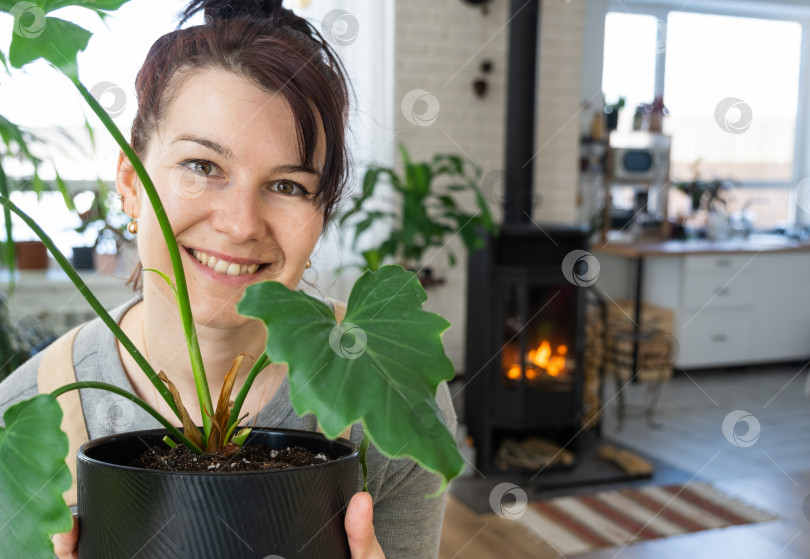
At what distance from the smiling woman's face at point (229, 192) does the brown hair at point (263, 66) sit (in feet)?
0.04

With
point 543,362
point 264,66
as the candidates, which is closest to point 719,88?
point 543,362

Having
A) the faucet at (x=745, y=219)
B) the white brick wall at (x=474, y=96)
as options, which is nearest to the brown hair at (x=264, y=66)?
the white brick wall at (x=474, y=96)

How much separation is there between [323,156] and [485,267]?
2408 mm

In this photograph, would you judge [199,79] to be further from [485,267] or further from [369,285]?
[485,267]

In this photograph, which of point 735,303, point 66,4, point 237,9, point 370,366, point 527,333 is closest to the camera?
point 370,366

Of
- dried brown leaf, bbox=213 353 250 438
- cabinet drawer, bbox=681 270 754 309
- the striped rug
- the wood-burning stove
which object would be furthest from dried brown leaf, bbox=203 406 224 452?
cabinet drawer, bbox=681 270 754 309

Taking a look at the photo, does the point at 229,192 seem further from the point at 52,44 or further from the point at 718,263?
the point at 718,263

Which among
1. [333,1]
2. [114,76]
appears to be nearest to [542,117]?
[333,1]

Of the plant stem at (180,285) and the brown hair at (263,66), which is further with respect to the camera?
the brown hair at (263,66)

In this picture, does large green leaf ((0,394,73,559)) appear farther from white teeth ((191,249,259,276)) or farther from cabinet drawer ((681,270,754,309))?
cabinet drawer ((681,270,754,309))

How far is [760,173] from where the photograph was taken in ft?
19.0

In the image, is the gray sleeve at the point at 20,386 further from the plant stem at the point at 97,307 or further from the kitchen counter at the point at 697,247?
the kitchen counter at the point at 697,247

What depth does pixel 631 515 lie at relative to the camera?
2715 mm

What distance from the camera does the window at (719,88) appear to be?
5.08 meters
